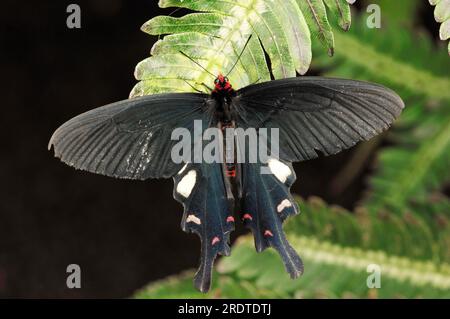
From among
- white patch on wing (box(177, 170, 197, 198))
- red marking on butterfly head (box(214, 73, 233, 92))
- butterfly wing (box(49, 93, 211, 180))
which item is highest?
red marking on butterfly head (box(214, 73, 233, 92))

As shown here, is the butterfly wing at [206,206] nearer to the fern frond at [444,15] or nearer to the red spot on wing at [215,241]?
the red spot on wing at [215,241]

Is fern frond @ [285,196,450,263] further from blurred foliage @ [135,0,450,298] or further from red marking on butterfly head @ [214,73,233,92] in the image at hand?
red marking on butterfly head @ [214,73,233,92]

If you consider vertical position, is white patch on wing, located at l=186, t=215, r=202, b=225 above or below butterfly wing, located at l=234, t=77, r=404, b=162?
below

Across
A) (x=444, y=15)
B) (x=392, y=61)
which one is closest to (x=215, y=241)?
(x=444, y=15)

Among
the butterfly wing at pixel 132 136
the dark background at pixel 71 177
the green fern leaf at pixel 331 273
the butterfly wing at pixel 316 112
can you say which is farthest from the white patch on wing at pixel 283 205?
the dark background at pixel 71 177

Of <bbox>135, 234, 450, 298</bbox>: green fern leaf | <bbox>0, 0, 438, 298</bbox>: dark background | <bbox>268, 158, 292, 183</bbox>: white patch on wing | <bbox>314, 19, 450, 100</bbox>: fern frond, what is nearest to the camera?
<bbox>268, 158, 292, 183</bbox>: white patch on wing

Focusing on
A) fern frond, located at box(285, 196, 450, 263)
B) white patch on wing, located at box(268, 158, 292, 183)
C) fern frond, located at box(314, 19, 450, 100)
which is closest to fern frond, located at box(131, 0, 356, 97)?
white patch on wing, located at box(268, 158, 292, 183)

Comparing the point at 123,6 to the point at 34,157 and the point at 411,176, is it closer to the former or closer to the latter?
the point at 34,157

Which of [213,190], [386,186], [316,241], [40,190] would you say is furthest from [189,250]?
[213,190]
